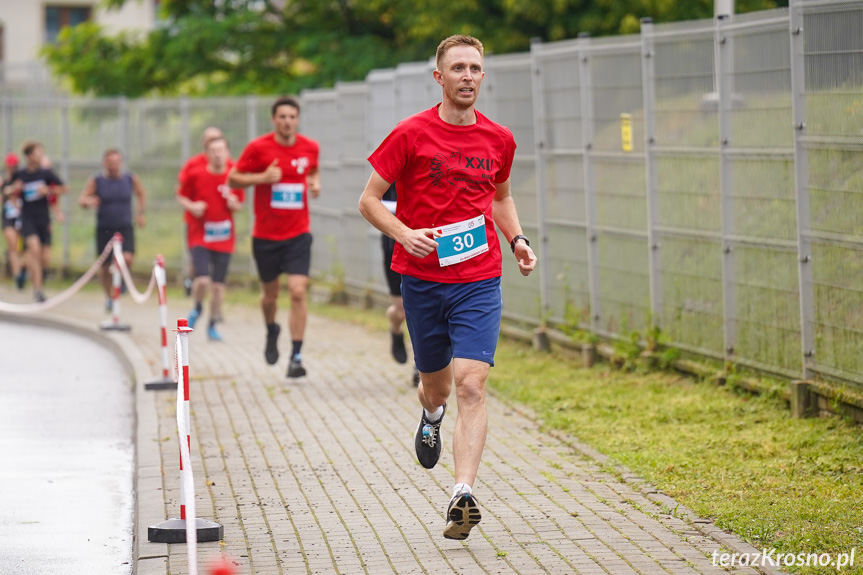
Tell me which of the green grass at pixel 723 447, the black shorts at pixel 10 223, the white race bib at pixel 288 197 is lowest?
the green grass at pixel 723 447

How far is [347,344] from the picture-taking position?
14.4 m

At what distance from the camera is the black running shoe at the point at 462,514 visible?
19.4 ft

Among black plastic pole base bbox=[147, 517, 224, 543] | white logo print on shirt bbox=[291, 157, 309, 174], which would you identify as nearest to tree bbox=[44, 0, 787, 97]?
white logo print on shirt bbox=[291, 157, 309, 174]

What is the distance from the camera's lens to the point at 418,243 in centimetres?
611

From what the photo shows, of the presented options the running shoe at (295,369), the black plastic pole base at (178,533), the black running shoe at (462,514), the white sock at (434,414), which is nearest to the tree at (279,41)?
the running shoe at (295,369)

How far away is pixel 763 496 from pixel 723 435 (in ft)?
5.48

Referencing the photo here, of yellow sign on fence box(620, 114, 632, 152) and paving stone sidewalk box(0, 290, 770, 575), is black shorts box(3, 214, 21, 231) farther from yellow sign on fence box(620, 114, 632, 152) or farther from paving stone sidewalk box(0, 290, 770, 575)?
yellow sign on fence box(620, 114, 632, 152)

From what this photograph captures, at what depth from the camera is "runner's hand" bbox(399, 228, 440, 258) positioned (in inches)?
241

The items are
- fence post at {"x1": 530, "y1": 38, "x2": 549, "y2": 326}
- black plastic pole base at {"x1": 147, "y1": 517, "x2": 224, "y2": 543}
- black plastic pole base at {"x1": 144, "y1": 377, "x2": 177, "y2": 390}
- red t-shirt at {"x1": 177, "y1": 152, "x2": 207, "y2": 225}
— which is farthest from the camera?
red t-shirt at {"x1": 177, "y1": 152, "x2": 207, "y2": 225}

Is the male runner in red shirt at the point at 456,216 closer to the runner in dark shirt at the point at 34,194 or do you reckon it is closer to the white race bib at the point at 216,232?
the white race bib at the point at 216,232

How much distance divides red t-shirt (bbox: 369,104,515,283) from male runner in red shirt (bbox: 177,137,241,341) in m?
8.78

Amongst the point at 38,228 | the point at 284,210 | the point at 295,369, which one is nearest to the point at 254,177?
the point at 284,210

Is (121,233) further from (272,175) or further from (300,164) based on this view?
(272,175)

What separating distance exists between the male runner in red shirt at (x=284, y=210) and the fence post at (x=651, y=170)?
276cm
